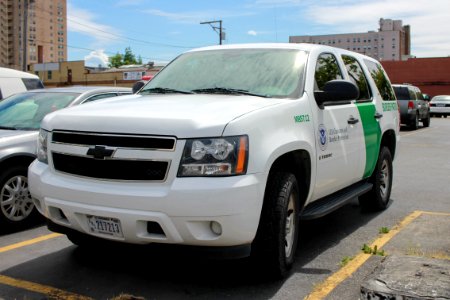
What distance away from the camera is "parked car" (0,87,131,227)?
5539 millimetres

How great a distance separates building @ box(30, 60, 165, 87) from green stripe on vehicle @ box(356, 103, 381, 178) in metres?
64.9

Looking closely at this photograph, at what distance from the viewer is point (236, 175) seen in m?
3.45

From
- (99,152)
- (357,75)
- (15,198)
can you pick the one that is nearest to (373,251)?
(357,75)

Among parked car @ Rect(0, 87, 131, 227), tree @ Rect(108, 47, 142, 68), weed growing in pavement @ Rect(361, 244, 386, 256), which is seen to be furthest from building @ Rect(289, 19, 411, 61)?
weed growing in pavement @ Rect(361, 244, 386, 256)

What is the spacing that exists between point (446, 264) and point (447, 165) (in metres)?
8.16

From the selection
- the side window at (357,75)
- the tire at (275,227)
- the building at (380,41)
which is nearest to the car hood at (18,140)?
the tire at (275,227)

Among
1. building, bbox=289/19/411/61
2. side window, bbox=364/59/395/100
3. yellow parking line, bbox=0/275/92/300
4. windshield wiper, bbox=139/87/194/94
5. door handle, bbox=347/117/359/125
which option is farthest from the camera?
building, bbox=289/19/411/61

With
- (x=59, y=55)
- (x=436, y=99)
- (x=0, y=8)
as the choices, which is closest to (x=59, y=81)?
(x=0, y=8)

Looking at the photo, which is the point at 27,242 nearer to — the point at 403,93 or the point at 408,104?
the point at 403,93

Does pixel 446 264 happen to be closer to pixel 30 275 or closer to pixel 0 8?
pixel 30 275

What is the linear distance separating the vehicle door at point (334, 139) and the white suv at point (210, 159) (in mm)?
20

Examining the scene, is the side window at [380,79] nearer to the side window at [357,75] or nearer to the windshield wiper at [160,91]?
the side window at [357,75]

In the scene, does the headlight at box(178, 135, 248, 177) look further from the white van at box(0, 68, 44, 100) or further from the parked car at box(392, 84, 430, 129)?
the parked car at box(392, 84, 430, 129)

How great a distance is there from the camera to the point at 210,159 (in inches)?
136
